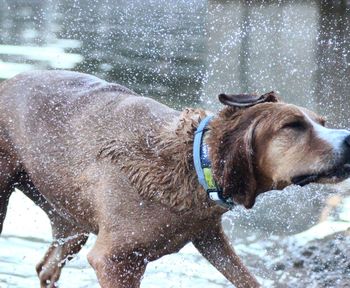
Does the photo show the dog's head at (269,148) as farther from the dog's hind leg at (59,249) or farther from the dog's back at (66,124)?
the dog's hind leg at (59,249)

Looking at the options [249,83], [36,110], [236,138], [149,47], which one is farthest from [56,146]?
[149,47]

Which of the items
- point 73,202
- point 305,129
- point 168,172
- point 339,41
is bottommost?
point 339,41

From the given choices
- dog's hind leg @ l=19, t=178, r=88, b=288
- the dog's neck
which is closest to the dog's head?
the dog's neck

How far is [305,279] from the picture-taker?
213 inches

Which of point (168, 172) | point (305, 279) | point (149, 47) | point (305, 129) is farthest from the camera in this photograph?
point (149, 47)

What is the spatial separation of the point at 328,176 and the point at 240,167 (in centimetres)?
42

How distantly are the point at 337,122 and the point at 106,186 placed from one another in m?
4.74

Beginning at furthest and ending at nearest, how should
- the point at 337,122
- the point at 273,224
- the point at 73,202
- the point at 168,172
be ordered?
the point at 337,122 < the point at 273,224 < the point at 73,202 < the point at 168,172

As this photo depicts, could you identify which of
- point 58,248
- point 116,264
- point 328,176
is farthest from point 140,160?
point 58,248

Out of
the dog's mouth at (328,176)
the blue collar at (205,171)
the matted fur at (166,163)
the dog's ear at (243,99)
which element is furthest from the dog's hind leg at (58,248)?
the dog's mouth at (328,176)

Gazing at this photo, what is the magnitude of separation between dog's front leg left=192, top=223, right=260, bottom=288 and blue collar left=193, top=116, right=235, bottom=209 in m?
0.37

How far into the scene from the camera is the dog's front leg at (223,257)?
4.41 m

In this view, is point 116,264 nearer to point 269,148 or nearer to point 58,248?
point 269,148

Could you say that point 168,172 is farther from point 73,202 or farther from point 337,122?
point 337,122
